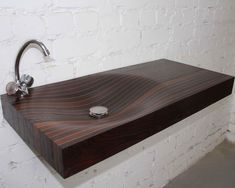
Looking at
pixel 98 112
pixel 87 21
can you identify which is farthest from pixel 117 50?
pixel 98 112

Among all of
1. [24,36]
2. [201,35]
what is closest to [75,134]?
[24,36]

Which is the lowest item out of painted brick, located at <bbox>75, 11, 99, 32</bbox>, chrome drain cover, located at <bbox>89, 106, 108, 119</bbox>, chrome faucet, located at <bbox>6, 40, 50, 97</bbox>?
chrome drain cover, located at <bbox>89, 106, 108, 119</bbox>

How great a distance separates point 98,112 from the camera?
2.93 feet

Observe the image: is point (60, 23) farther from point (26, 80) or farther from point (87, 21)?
point (26, 80)

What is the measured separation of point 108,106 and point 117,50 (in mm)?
362

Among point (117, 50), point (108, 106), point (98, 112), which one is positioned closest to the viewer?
point (98, 112)

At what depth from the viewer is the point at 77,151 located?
0.66m

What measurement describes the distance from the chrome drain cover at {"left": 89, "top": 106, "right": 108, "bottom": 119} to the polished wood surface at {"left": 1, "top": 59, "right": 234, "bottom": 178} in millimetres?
25

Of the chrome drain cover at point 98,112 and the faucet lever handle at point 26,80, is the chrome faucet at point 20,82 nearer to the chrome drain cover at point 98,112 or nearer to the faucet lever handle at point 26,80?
the faucet lever handle at point 26,80

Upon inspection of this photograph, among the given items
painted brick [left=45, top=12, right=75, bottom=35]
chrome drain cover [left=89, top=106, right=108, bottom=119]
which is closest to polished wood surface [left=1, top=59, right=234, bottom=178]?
chrome drain cover [left=89, top=106, right=108, bottom=119]

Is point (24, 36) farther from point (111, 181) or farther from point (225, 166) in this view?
point (225, 166)

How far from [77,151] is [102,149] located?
3.2 inches

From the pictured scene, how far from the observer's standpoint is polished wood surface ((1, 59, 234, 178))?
2.27 feet

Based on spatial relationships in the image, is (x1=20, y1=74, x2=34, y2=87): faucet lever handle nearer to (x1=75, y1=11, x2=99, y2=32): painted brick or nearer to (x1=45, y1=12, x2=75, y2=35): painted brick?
(x1=45, y1=12, x2=75, y2=35): painted brick
